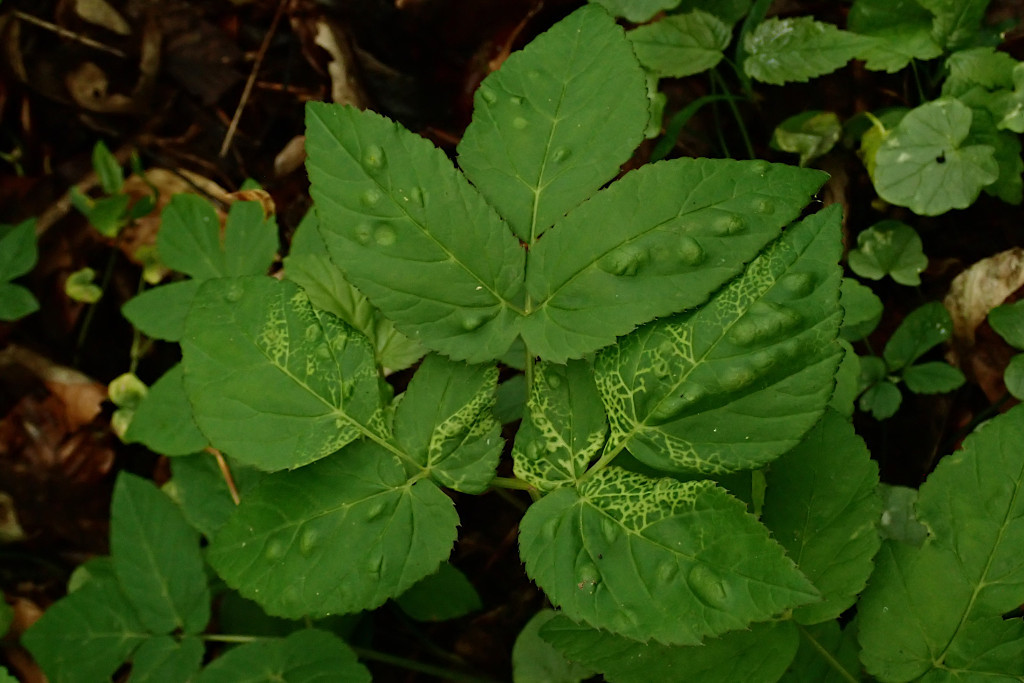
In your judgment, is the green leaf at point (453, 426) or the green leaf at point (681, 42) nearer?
the green leaf at point (453, 426)

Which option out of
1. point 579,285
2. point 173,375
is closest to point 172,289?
point 173,375

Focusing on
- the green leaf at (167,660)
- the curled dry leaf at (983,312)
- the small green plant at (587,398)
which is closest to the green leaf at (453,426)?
the small green plant at (587,398)

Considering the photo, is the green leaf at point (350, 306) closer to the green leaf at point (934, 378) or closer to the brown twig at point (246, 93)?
the brown twig at point (246, 93)

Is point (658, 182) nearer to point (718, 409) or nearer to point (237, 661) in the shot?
point (718, 409)

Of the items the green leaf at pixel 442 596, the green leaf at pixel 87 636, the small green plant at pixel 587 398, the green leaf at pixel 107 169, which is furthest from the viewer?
the green leaf at pixel 107 169

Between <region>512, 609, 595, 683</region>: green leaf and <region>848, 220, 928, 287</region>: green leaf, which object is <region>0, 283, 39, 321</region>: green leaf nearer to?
<region>512, 609, 595, 683</region>: green leaf
